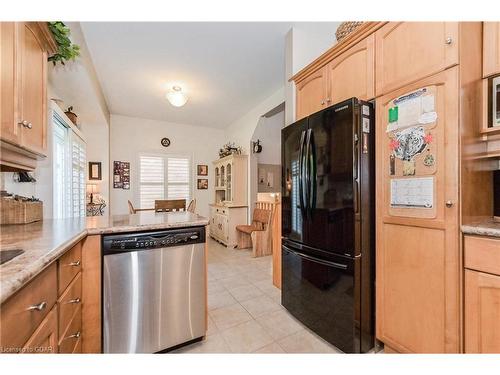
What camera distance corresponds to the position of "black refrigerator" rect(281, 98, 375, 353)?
1464 millimetres

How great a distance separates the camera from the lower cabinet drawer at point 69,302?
3.19ft

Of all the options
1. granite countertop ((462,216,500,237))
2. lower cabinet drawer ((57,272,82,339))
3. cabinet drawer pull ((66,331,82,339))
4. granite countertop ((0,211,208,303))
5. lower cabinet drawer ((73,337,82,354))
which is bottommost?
lower cabinet drawer ((73,337,82,354))

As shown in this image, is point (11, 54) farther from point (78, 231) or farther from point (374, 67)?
point (374, 67)

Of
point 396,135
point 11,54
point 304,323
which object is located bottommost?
point 304,323

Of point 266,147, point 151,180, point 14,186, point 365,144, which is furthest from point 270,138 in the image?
point 14,186

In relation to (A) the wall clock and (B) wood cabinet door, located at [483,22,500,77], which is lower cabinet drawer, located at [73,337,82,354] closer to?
(B) wood cabinet door, located at [483,22,500,77]

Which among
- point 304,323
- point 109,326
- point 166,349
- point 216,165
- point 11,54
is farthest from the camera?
point 216,165

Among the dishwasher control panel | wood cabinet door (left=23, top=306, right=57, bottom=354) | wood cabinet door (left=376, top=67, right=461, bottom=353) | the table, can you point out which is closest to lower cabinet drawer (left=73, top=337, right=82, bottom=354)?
wood cabinet door (left=23, top=306, right=57, bottom=354)

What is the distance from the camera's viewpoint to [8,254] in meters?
0.80

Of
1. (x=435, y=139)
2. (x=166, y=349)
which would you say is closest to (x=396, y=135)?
(x=435, y=139)

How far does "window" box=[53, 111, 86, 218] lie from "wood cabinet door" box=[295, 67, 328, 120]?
246 centimetres
